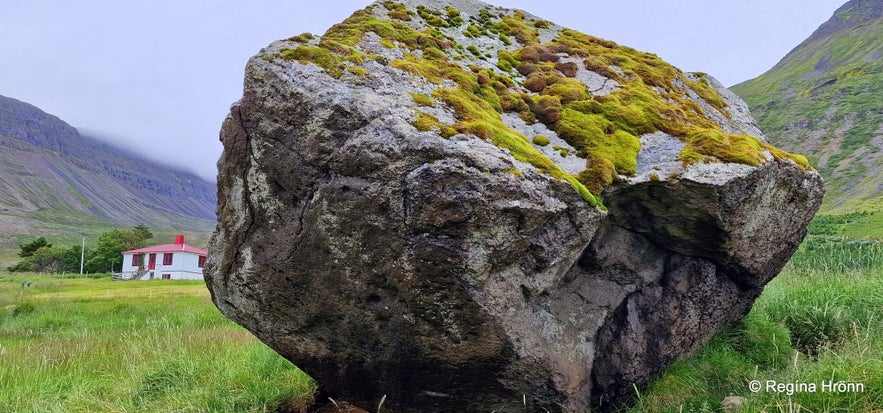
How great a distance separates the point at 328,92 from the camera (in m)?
5.18

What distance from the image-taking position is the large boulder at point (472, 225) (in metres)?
4.64

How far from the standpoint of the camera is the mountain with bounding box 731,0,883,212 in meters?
95.1

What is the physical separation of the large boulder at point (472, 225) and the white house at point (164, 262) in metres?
81.6

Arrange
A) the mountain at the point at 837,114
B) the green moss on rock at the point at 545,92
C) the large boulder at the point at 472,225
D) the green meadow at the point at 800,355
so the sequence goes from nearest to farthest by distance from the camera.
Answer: the large boulder at the point at 472,225, the green meadow at the point at 800,355, the green moss on rock at the point at 545,92, the mountain at the point at 837,114

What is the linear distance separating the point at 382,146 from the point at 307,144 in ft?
2.77

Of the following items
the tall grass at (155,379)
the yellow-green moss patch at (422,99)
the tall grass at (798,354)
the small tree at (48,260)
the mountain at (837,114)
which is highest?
the mountain at (837,114)

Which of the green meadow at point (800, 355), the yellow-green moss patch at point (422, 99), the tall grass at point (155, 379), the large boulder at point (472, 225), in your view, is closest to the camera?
the large boulder at point (472, 225)

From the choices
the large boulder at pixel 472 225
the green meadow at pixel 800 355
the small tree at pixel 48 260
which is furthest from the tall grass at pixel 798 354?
the small tree at pixel 48 260

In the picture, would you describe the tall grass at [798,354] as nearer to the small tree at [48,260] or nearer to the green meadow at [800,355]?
the green meadow at [800,355]

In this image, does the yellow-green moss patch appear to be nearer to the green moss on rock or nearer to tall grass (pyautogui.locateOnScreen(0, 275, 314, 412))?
the green moss on rock

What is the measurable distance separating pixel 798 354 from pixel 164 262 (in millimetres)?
87888

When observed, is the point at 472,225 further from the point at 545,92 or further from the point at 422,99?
the point at 545,92

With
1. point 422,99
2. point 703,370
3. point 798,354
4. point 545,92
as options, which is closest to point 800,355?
point 798,354

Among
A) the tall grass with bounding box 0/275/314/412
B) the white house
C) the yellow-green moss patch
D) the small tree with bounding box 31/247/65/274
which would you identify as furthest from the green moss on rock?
the small tree with bounding box 31/247/65/274
